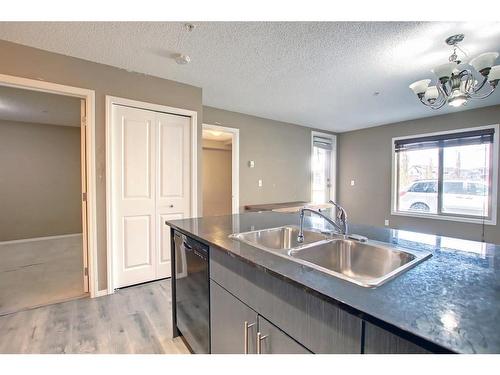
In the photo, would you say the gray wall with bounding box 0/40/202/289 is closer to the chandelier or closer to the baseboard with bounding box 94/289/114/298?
the baseboard with bounding box 94/289/114/298

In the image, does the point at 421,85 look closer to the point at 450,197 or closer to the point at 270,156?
the point at 270,156

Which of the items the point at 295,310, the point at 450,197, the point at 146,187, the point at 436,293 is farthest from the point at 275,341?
the point at 450,197

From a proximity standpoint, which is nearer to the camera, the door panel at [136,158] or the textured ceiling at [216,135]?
the door panel at [136,158]

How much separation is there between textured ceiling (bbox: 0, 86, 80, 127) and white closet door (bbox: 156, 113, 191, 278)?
1297 millimetres

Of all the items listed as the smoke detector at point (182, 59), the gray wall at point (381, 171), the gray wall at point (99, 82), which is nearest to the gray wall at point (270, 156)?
the gray wall at point (99, 82)

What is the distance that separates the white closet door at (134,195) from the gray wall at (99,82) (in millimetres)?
125

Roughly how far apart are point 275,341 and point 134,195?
2.32 metres

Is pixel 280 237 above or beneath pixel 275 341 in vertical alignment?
above

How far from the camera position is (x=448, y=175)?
14.4 ft

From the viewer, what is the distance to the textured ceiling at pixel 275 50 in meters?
1.90

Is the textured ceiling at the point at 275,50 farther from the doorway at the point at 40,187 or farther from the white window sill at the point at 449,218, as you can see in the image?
the white window sill at the point at 449,218

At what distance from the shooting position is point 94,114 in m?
2.46

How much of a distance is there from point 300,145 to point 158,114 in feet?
10.5
